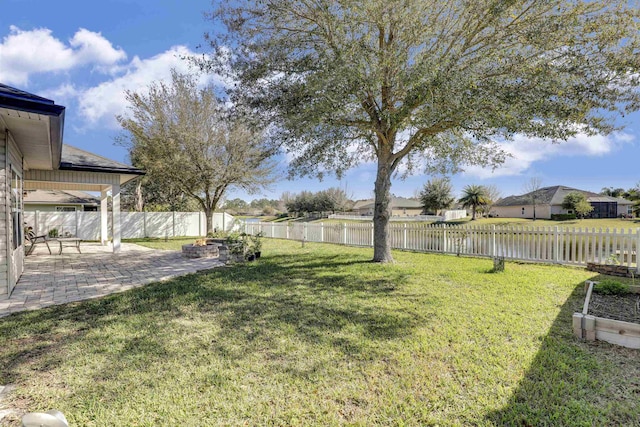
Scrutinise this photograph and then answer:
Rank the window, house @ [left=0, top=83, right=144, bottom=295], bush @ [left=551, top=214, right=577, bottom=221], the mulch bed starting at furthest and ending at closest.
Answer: bush @ [left=551, top=214, right=577, bottom=221]
the window
house @ [left=0, top=83, right=144, bottom=295]
the mulch bed

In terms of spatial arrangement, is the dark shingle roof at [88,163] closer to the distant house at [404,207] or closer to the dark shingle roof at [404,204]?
the distant house at [404,207]

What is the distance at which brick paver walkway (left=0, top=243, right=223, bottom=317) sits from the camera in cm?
538

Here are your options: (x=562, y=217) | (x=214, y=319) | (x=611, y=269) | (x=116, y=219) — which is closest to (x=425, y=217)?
(x=562, y=217)

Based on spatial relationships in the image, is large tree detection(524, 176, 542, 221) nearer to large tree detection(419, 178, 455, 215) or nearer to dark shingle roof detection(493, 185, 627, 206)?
dark shingle roof detection(493, 185, 627, 206)

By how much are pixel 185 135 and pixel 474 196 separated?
37.2 metres

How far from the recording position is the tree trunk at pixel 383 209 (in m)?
8.33

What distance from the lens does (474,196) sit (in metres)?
40.4

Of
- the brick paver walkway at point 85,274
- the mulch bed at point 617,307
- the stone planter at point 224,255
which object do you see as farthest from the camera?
the stone planter at point 224,255

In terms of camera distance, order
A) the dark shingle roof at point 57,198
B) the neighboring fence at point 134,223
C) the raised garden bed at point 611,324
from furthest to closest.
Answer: the dark shingle roof at point 57,198 → the neighboring fence at point 134,223 → the raised garden bed at point 611,324

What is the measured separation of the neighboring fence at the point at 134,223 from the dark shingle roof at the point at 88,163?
5877 mm

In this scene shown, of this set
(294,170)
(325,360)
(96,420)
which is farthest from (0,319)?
(294,170)

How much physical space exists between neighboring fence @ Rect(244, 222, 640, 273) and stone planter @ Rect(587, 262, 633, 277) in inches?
8.3

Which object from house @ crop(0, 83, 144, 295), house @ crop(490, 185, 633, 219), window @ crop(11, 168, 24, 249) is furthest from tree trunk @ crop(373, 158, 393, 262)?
house @ crop(490, 185, 633, 219)

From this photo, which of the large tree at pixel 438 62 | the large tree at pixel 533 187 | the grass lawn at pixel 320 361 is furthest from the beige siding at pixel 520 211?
the grass lawn at pixel 320 361
